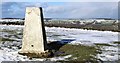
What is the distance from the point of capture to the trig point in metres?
20.4

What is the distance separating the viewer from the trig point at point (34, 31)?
20.4m

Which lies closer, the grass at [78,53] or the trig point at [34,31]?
the grass at [78,53]

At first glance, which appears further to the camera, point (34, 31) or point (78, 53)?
point (78, 53)

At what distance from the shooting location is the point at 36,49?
20.7 metres

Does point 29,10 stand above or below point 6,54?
above

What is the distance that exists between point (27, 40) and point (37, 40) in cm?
84

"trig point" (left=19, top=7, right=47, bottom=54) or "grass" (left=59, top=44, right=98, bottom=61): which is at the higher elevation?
"trig point" (left=19, top=7, right=47, bottom=54)

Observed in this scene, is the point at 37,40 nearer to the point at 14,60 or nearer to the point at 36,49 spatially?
the point at 36,49

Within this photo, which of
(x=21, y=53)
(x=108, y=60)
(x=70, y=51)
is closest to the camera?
(x=108, y=60)

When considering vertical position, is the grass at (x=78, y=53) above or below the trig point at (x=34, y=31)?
below

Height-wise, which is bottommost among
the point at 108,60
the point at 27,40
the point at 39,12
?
the point at 108,60

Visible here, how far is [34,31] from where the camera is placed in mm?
20594

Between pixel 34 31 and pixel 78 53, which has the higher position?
pixel 34 31

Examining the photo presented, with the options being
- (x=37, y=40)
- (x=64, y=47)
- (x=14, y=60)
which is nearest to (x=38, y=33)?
(x=37, y=40)
